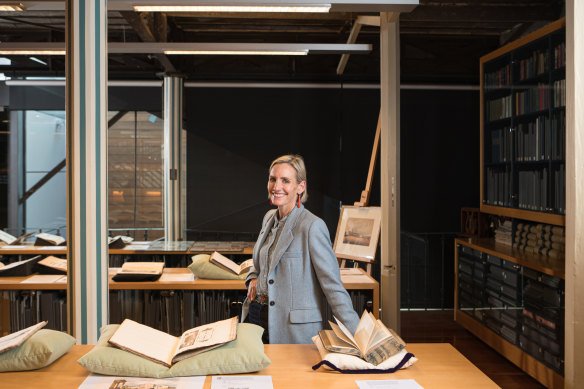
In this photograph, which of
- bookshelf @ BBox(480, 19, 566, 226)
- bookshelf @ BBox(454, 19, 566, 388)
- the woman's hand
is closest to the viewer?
the woman's hand

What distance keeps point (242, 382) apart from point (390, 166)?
255 centimetres

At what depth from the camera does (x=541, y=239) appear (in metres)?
5.11

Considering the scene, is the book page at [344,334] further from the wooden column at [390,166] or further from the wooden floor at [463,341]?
the wooden floor at [463,341]

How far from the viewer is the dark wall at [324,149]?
844 cm

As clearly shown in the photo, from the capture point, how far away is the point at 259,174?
28.6 feet

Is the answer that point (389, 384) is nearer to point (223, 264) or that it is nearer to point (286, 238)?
point (286, 238)

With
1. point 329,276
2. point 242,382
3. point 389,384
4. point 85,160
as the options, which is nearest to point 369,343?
point 389,384

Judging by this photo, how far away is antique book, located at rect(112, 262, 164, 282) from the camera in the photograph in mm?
4219

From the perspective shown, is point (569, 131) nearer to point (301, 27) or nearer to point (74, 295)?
point (74, 295)

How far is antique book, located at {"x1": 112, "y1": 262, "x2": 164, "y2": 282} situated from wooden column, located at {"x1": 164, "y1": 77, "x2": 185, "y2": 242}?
341 centimetres

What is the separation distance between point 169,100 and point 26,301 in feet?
14.3

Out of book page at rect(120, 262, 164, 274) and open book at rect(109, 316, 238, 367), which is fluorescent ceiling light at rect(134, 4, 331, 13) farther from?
open book at rect(109, 316, 238, 367)

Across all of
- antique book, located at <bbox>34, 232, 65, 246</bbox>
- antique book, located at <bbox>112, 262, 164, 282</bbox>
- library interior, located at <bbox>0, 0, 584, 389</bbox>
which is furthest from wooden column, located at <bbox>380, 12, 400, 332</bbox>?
antique book, located at <bbox>34, 232, 65, 246</bbox>

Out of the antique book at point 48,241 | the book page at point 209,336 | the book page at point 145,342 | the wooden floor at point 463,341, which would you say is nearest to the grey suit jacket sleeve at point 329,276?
the book page at point 209,336
